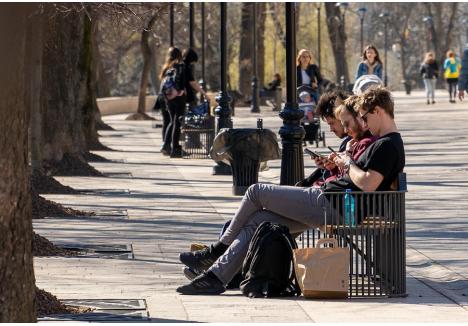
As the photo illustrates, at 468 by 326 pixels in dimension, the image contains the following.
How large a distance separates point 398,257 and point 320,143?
18489 mm

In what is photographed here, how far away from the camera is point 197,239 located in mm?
12945

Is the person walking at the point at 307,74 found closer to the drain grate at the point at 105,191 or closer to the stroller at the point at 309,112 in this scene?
the stroller at the point at 309,112

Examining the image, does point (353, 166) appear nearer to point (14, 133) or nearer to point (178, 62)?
point (14, 133)

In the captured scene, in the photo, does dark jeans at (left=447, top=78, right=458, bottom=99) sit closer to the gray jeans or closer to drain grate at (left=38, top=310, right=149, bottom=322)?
the gray jeans

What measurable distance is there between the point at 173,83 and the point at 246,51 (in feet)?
103

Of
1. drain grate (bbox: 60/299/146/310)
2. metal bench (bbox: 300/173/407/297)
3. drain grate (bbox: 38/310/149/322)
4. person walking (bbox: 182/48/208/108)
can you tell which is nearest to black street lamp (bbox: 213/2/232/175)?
person walking (bbox: 182/48/208/108)

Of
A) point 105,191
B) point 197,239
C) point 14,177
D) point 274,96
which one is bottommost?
point 274,96

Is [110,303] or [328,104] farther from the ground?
[328,104]

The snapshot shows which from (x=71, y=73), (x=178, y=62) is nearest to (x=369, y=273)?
(x=71, y=73)

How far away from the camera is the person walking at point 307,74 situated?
2549cm

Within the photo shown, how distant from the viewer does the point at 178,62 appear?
24.8 metres

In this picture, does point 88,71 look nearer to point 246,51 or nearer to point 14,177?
point 14,177

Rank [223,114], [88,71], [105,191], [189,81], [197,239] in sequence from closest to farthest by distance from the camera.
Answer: [197,239], [105,191], [223,114], [189,81], [88,71]

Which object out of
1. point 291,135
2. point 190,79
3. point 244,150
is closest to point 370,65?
point 190,79
